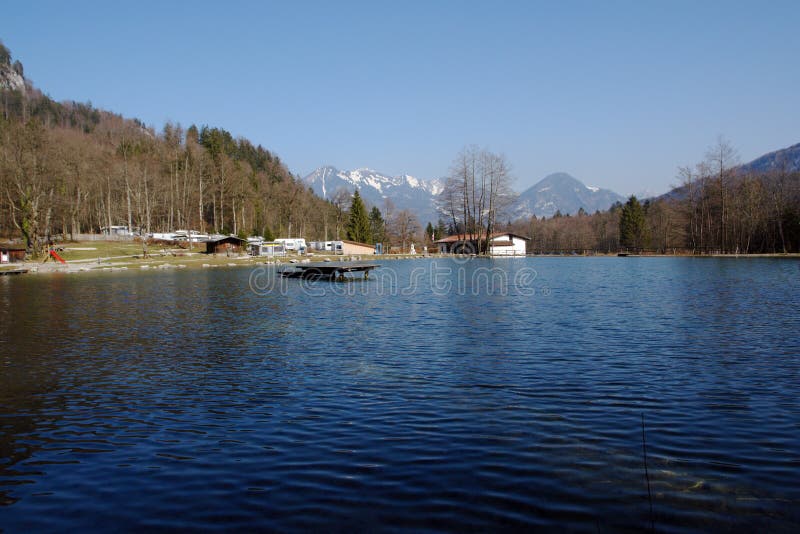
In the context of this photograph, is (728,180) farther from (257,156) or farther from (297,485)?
(257,156)

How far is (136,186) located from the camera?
105 m

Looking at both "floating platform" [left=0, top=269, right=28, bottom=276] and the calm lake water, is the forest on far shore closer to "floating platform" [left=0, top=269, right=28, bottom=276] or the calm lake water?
"floating platform" [left=0, top=269, right=28, bottom=276]

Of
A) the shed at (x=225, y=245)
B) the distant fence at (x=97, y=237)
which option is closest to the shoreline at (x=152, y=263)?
the shed at (x=225, y=245)

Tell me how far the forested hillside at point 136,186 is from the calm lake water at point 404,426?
6198 cm

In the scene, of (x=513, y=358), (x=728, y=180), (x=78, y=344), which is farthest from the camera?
(x=728, y=180)

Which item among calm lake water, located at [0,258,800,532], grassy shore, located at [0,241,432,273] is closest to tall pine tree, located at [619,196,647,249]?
grassy shore, located at [0,241,432,273]

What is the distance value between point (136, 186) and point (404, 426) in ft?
355

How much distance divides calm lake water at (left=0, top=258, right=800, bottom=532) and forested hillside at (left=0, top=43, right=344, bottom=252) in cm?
6198

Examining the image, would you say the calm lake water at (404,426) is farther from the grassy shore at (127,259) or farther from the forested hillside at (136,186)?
the forested hillside at (136,186)

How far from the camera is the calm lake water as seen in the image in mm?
7172

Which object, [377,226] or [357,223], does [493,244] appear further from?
[377,226]

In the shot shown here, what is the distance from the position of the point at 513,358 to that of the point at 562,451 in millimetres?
7344

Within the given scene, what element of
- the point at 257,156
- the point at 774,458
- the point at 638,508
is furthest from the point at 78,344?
the point at 257,156

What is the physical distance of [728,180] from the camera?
10381 centimetres
